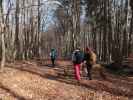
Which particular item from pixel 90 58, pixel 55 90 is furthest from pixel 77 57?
pixel 55 90

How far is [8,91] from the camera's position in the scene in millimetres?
14367

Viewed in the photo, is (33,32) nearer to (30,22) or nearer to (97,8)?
(30,22)

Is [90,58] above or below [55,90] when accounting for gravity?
above

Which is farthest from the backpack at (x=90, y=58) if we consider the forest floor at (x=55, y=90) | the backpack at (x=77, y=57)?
the forest floor at (x=55, y=90)

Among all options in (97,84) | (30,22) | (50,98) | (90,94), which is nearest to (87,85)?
(97,84)

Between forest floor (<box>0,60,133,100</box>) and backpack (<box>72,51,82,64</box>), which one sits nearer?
forest floor (<box>0,60,133,100</box>)

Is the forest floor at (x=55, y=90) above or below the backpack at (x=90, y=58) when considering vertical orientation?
below

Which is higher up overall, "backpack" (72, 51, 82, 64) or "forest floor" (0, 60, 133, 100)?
"backpack" (72, 51, 82, 64)

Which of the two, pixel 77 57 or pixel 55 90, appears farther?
pixel 77 57

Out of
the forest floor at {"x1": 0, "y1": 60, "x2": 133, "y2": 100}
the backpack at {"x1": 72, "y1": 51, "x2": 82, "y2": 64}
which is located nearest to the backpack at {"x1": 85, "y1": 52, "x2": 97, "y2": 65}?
the backpack at {"x1": 72, "y1": 51, "x2": 82, "y2": 64}

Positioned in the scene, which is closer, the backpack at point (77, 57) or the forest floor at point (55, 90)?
the forest floor at point (55, 90)

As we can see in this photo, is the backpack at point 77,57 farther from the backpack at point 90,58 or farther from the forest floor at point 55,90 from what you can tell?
the forest floor at point 55,90

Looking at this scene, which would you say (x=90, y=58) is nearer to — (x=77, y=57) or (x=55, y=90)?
(x=77, y=57)

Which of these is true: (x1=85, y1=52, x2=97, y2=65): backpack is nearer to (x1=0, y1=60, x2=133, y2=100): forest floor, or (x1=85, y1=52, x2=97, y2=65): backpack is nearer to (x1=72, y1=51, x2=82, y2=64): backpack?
(x1=72, y1=51, x2=82, y2=64): backpack
